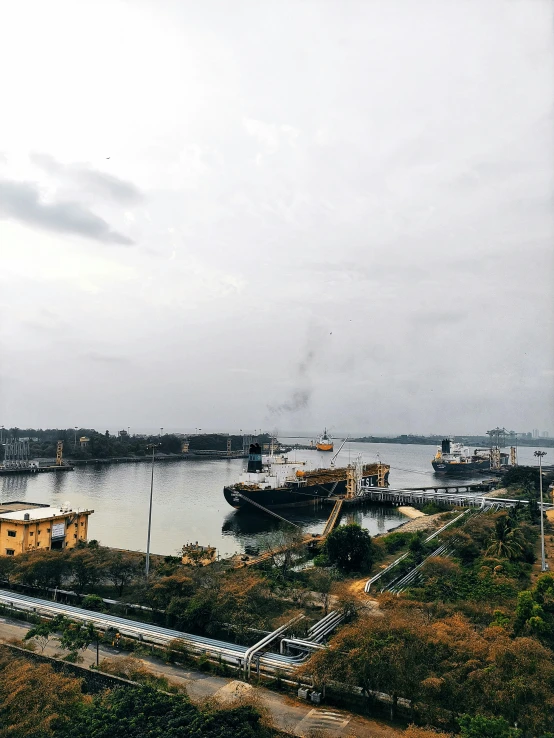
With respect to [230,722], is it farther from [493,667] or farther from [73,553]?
[73,553]

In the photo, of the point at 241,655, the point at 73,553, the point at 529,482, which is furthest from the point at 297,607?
the point at 529,482

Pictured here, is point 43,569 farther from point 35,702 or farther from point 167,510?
point 167,510

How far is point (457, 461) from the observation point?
83000mm

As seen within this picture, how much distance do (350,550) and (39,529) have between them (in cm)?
1344

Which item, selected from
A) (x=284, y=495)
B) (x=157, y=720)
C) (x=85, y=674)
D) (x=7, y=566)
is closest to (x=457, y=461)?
(x=284, y=495)

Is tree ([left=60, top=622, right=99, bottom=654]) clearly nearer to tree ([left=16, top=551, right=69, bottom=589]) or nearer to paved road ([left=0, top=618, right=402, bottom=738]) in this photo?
paved road ([left=0, top=618, right=402, bottom=738])

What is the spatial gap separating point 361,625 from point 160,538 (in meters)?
21.9

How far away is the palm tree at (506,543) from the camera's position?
2058 cm

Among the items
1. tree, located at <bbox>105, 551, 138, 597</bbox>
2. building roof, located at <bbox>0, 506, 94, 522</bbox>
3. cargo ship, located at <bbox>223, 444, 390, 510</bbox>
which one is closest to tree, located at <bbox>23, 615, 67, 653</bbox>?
tree, located at <bbox>105, 551, 138, 597</bbox>

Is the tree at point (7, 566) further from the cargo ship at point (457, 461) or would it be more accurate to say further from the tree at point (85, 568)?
the cargo ship at point (457, 461)

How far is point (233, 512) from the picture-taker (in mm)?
41875

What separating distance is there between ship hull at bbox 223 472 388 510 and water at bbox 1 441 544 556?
0.84 m

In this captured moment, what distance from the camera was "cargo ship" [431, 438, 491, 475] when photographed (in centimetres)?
8200

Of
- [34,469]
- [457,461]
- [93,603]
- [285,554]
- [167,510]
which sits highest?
[457,461]
